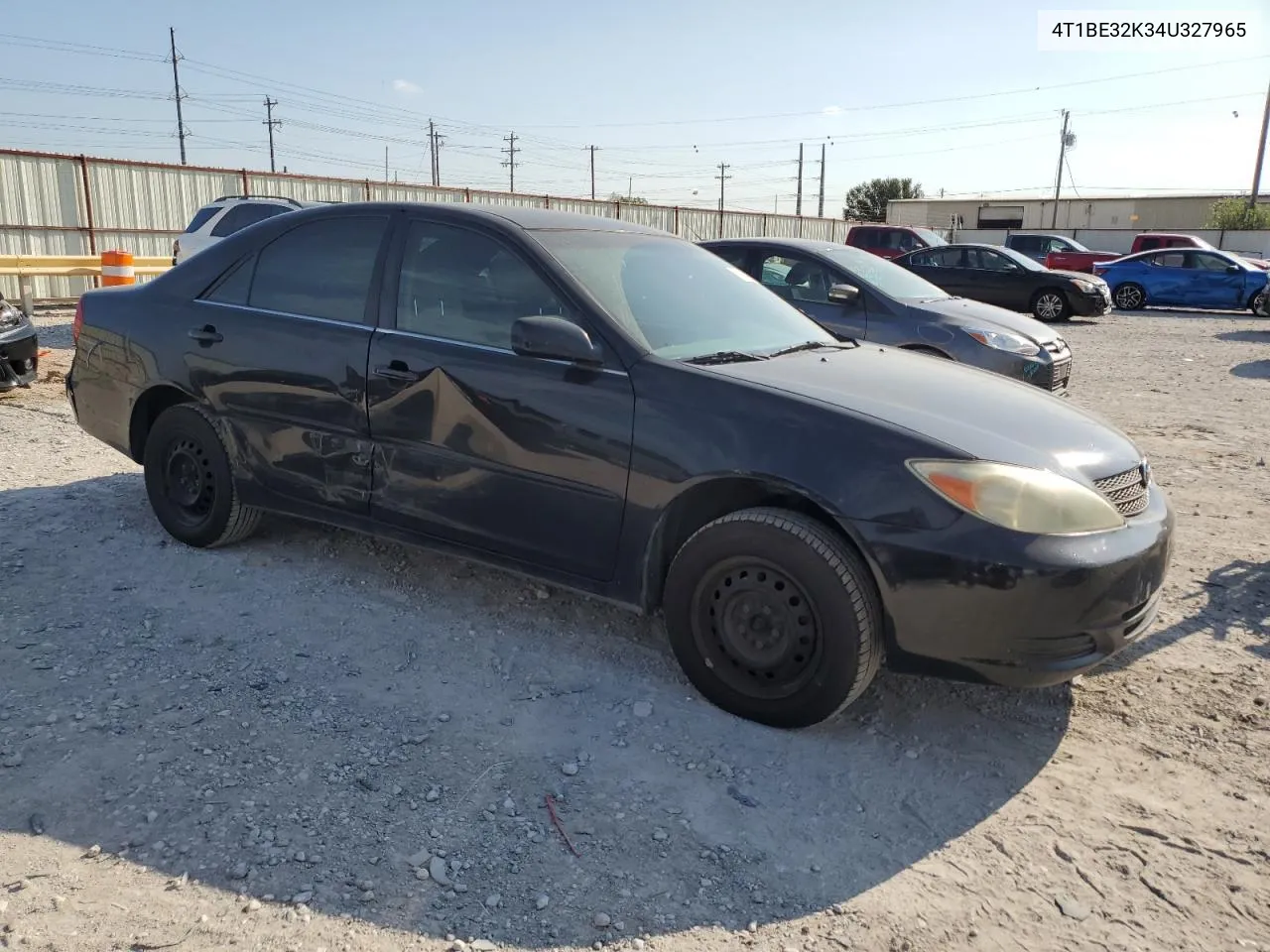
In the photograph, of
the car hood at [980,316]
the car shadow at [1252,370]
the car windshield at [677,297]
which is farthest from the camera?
the car shadow at [1252,370]

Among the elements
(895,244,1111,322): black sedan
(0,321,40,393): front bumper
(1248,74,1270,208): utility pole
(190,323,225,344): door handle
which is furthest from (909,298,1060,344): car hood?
(1248,74,1270,208): utility pole

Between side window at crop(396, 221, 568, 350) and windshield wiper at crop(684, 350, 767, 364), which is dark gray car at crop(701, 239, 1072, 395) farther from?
windshield wiper at crop(684, 350, 767, 364)

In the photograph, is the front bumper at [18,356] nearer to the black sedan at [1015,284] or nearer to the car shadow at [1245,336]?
the black sedan at [1015,284]

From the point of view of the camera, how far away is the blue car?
20797 millimetres

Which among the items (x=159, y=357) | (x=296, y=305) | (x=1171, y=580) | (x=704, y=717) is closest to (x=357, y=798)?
(x=704, y=717)

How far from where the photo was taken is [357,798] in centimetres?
283

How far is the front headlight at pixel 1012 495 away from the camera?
2.89 meters

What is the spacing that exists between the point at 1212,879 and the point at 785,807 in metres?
1.14

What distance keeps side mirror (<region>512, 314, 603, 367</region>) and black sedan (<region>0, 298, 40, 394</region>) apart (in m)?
6.54

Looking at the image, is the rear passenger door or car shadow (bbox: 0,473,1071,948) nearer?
car shadow (bbox: 0,473,1071,948)

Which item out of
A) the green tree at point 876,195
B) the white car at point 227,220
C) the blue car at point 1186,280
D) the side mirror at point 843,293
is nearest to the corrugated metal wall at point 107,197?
the white car at point 227,220

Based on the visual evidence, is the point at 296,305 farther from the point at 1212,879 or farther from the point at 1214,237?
the point at 1214,237

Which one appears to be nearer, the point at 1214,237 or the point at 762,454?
the point at 762,454

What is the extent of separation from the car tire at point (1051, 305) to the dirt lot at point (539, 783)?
1528 centimetres
